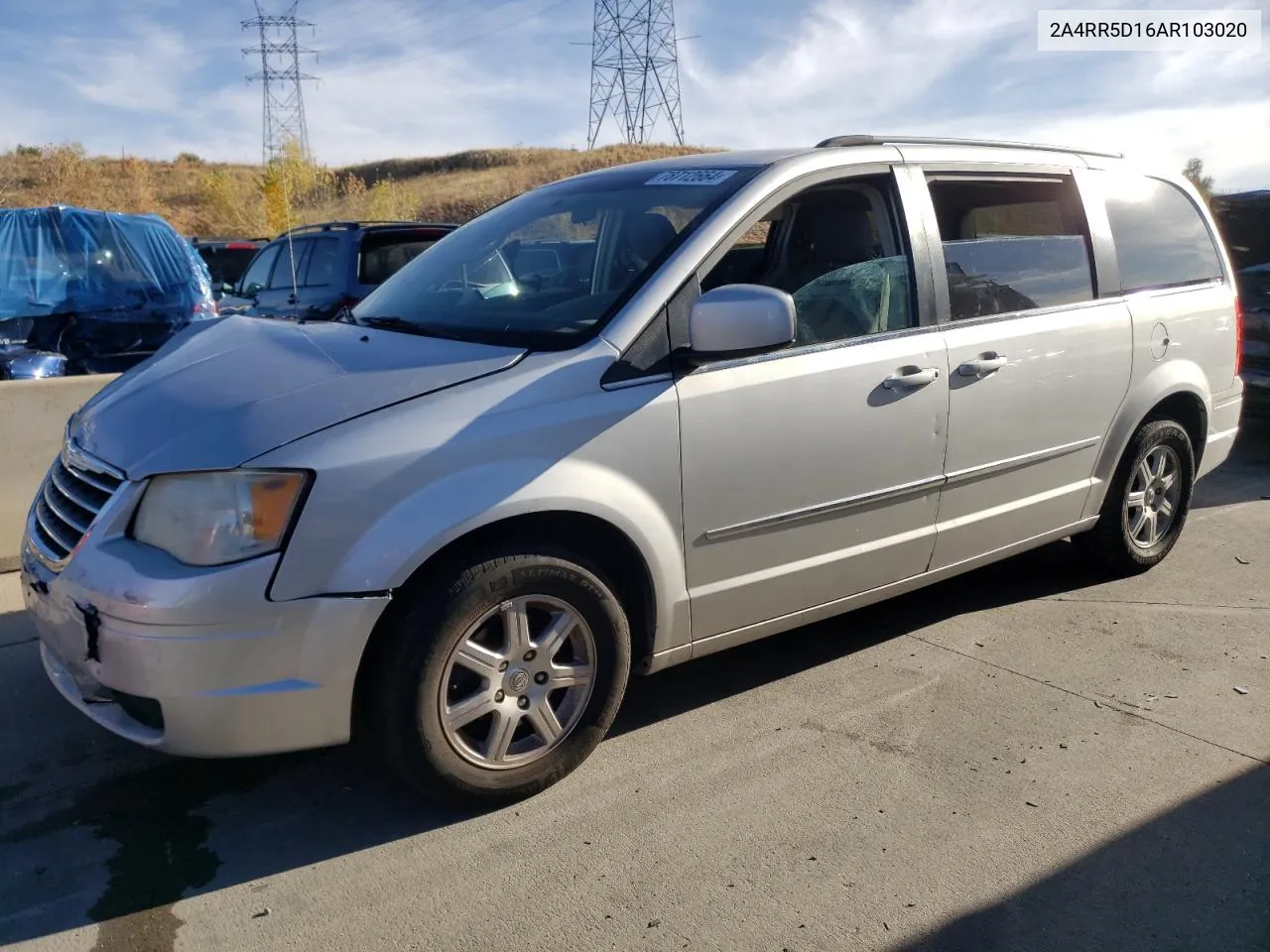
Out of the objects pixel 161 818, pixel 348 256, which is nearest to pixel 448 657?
pixel 161 818

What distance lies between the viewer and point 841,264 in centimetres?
384

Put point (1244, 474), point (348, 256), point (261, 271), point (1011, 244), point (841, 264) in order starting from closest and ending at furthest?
1. point (841, 264)
2. point (1011, 244)
3. point (1244, 474)
4. point (348, 256)
5. point (261, 271)

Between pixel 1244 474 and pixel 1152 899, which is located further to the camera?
pixel 1244 474

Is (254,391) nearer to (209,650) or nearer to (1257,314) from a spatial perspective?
(209,650)

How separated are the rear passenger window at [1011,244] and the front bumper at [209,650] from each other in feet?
8.20

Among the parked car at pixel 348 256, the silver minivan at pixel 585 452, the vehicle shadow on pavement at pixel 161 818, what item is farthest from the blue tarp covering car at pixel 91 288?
the silver minivan at pixel 585 452

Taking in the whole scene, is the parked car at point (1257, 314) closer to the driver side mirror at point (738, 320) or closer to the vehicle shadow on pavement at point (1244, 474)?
the vehicle shadow on pavement at point (1244, 474)

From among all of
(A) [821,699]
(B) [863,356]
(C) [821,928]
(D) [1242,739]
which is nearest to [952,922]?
(C) [821,928]

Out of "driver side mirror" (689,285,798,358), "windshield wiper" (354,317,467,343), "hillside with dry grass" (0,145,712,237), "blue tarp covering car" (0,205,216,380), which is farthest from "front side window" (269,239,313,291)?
"hillside with dry grass" (0,145,712,237)

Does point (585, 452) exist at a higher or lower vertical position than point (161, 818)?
higher

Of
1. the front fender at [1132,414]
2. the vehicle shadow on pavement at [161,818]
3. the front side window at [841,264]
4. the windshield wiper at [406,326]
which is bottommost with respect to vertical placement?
the vehicle shadow on pavement at [161,818]

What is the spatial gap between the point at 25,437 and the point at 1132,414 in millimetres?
5209

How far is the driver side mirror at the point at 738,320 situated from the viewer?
298cm

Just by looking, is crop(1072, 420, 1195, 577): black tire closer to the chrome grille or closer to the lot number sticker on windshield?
the lot number sticker on windshield
